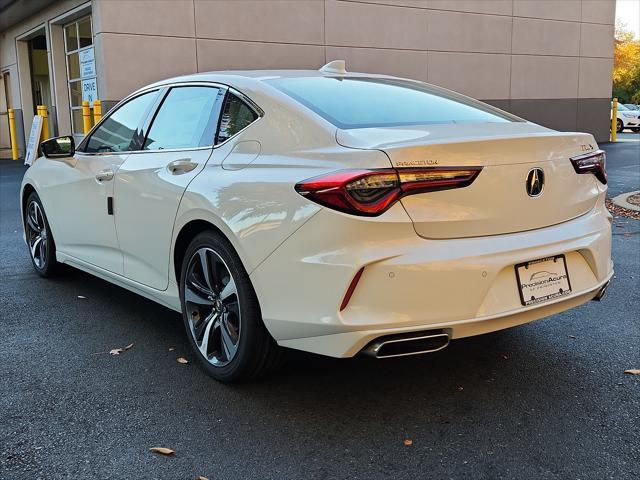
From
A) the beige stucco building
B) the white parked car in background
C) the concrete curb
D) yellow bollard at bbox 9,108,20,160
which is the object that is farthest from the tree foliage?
the concrete curb

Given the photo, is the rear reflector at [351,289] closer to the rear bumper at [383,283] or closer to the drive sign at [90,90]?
the rear bumper at [383,283]

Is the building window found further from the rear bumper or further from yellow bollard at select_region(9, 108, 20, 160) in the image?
the rear bumper

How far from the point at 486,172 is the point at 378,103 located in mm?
887

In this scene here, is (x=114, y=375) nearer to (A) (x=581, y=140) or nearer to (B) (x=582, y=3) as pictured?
(A) (x=581, y=140)

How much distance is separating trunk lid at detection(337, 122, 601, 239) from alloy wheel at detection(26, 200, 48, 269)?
3549 millimetres

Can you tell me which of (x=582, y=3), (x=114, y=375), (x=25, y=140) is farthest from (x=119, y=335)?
(x=582, y=3)

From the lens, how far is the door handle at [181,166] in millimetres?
3725

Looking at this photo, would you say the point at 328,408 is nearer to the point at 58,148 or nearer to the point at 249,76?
the point at 249,76

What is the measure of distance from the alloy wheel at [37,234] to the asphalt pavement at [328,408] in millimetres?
1157

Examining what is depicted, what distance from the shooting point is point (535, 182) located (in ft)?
10.4

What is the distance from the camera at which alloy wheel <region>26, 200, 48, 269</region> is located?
5711mm

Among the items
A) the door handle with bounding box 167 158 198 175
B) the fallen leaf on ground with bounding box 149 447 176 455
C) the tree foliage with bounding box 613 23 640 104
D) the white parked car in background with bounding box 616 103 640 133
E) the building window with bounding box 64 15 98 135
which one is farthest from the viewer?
the tree foliage with bounding box 613 23 640 104

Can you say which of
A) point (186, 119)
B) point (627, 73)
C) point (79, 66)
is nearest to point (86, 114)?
point (79, 66)

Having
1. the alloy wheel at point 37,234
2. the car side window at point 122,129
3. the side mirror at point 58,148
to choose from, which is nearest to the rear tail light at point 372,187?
the car side window at point 122,129
